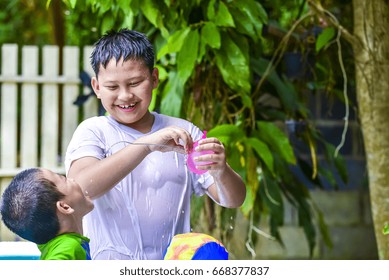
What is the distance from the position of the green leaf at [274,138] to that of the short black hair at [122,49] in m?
0.72

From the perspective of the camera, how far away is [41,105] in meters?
2.98

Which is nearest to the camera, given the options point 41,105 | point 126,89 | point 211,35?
point 126,89

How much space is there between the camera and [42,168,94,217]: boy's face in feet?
5.22

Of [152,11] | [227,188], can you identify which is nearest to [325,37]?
[152,11]

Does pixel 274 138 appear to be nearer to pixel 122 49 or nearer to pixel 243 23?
pixel 243 23

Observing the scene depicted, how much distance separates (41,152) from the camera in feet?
9.58

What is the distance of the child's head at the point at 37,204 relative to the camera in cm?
157

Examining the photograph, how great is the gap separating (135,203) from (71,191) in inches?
5.2

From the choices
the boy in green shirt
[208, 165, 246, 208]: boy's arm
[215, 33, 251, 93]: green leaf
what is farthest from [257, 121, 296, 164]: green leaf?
the boy in green shirt

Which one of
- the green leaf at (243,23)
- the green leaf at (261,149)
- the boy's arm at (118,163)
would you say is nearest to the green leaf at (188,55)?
the green leaf at (243,23)

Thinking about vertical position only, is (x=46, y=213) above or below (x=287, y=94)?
below

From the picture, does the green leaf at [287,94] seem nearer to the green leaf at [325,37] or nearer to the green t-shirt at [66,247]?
the green leaf at [325,37]

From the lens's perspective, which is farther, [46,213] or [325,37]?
[325,37]

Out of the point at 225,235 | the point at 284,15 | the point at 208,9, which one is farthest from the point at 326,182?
the point at 208,9
